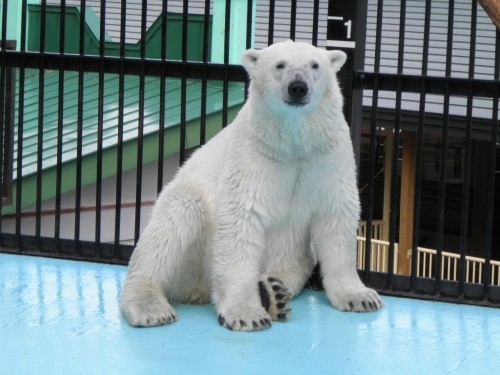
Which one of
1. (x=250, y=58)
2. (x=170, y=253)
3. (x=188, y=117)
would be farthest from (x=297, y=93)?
(x=188, y=117)

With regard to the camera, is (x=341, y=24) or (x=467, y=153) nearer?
(x=467, y=153)

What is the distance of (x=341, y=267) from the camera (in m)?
4.05

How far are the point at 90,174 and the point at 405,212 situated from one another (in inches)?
192

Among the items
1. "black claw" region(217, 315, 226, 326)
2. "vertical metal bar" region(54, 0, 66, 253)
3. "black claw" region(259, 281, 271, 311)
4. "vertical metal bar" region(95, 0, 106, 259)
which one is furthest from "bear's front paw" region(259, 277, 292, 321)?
"vertical metal bar" region(54, 0, 66, 253)

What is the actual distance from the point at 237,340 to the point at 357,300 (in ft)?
2.21

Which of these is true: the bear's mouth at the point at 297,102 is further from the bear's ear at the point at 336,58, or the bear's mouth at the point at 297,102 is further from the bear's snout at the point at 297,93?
the bear's ear at the point at 336,58

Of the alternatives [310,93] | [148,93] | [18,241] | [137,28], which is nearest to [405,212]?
[148,93]

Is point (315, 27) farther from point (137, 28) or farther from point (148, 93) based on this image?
point (137, 28)

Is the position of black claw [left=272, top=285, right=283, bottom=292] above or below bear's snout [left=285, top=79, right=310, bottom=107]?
below

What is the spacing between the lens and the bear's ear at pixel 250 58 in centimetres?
384

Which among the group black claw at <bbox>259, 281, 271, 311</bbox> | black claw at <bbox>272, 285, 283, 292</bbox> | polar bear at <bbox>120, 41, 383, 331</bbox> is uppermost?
polar bear at <bbox>120, 41, 383, 331</bbox>

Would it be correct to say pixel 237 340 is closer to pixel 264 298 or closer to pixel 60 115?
pixel 264 298

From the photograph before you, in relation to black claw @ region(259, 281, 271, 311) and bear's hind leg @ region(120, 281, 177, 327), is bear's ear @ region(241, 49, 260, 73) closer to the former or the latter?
black claw @ region(259, 281, 271, 311)

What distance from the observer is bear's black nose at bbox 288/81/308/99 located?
364 centimetres
